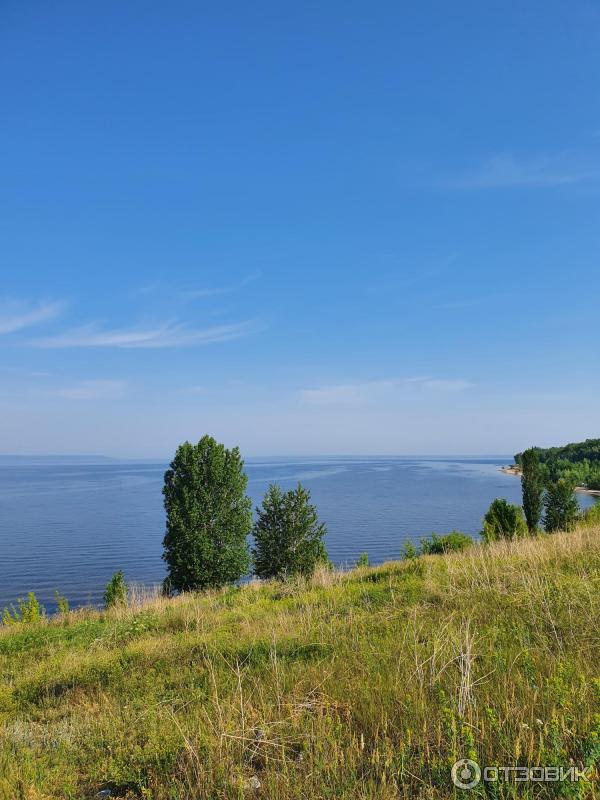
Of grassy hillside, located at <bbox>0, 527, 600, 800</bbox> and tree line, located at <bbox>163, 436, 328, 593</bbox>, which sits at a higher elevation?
grassy hillside, located at <bbox>0, 527, 600, 800</bbox>

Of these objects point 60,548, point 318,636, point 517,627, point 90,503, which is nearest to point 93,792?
point 318,636

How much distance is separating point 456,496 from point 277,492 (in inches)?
3473

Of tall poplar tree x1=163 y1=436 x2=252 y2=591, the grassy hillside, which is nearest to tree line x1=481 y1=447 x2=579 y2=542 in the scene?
tall poplar tree x1=163 y1=436 x2=252 y2=591

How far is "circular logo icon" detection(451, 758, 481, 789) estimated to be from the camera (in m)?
2.77

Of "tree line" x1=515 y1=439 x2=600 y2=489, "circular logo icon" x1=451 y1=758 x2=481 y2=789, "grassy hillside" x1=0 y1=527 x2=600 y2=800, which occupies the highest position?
"circular logo icon" x1=451 y1=758 x2=481 y2=789

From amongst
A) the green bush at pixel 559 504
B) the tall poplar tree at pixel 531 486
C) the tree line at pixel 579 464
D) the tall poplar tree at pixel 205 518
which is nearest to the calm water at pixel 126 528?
the tall poplar tree at pixel 205 518

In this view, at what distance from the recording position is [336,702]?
13.0 ft

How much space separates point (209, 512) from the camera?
33500 mm

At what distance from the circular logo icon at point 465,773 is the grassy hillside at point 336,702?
0.22ft

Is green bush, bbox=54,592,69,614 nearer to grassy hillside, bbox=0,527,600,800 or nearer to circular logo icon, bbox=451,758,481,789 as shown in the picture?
grassy hillside, bbox=0,527,600,800

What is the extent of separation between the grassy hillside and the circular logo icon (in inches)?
2.6

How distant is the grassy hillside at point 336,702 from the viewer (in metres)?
3.10

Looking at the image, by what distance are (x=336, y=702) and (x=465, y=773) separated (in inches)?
52.3

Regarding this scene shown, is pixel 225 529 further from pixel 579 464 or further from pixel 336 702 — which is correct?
pixel 579 464
